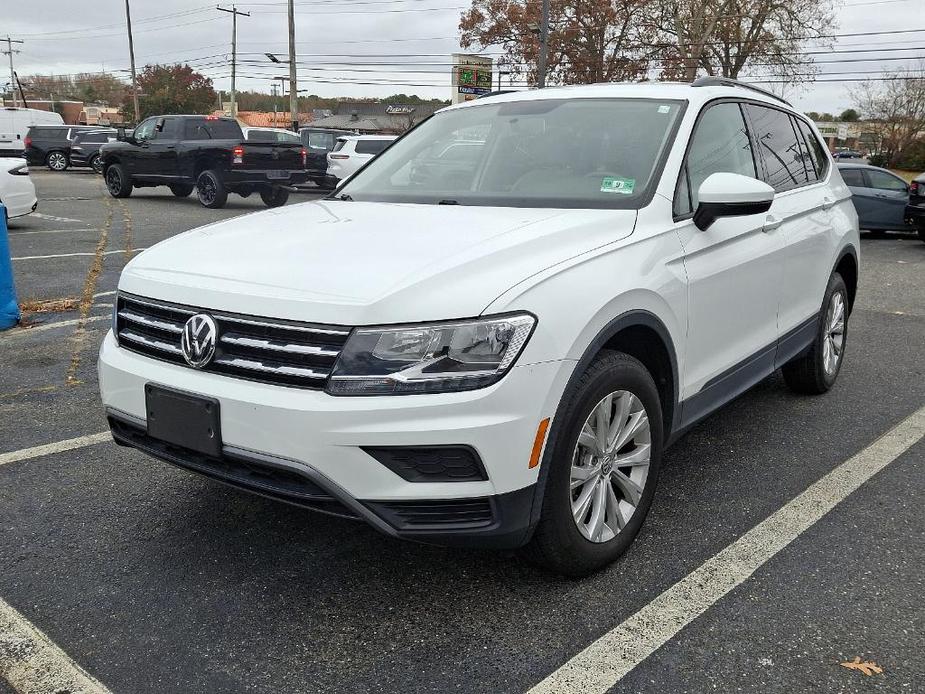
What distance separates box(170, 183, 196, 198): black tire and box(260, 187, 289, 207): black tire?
61.4 inches

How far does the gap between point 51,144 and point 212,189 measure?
18.2 metres

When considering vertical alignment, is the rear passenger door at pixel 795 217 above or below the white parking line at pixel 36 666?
above

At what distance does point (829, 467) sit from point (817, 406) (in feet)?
3.43

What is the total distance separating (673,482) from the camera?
3.79 meters

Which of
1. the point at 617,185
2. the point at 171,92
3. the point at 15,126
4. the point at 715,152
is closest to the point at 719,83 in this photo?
the point at 715,152

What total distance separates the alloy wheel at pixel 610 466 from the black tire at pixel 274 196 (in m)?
16.2

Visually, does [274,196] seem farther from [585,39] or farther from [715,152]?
[585,39]

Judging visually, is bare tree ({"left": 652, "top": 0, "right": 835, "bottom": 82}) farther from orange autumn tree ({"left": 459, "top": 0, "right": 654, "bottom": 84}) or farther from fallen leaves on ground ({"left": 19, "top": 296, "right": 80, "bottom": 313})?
fallen leaves on ground ({"left": 19, "top": 296, "right": 80, "bottom": 313})

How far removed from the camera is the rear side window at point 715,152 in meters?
3.38

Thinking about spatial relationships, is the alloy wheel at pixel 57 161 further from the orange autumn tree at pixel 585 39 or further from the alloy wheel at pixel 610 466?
the alloy wheel at pixel 610 466

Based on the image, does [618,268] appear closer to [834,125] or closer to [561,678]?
[561,678]

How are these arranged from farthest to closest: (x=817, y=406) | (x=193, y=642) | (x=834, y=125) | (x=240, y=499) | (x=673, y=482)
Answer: (x=834, y=125) → (x=817, y=406) → (x=673, y=482) → (x=240, y=499) → (x=193, y=642)

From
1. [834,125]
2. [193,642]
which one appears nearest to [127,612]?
[193,642]

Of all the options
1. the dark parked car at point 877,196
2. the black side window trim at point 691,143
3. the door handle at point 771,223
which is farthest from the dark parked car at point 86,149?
the door handle at point 771,223
